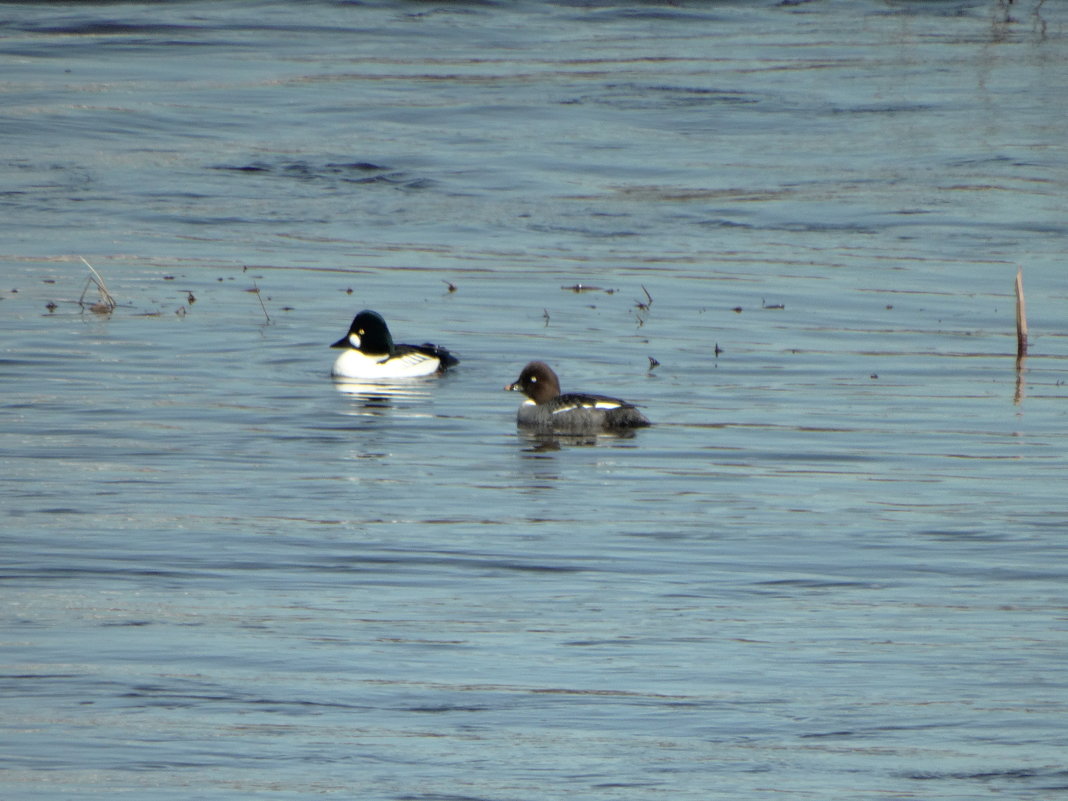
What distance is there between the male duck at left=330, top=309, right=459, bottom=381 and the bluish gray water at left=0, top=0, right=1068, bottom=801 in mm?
204

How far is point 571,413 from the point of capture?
14.8m

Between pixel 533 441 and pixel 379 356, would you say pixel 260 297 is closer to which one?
pixel 379 356

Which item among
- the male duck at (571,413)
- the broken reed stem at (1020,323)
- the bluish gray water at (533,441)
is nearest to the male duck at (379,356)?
the bluish gray water at (533,441)

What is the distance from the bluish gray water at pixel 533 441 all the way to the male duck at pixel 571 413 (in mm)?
163

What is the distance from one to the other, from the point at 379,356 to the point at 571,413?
109 inches

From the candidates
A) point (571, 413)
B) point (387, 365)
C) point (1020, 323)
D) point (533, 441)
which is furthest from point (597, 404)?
point (1020, 323)

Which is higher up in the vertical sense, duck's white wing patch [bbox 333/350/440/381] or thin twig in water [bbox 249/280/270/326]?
thin twig in water [bbox 249/280/270/326]

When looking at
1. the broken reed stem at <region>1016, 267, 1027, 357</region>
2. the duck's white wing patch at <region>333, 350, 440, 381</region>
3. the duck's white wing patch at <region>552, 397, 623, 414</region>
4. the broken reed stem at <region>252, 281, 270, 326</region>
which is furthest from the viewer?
the broken reed stem at <region>252, 281, 270, 326</region>

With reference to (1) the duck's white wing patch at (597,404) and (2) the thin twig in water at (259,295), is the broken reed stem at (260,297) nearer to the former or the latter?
(2) the thin twig in water at (259,295)

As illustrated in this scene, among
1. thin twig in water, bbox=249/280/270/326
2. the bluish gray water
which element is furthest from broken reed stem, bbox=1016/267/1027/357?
thin twig in water, bbox=249/280/270/326

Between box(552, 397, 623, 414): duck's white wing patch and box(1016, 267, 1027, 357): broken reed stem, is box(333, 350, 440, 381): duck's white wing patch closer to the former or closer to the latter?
box(552, 397, 623, 414): duck's white wing patch

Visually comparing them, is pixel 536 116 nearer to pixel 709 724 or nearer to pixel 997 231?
pixel 997 231

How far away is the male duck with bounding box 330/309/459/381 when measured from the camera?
55.9ft

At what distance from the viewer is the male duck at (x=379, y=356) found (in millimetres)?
17047
